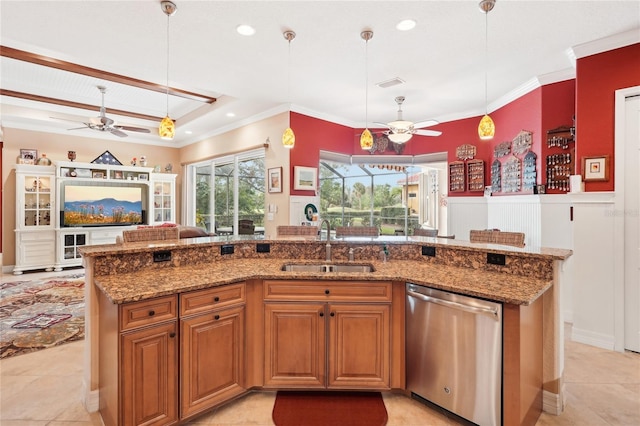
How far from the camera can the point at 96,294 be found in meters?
2.15

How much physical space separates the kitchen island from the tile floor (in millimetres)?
122

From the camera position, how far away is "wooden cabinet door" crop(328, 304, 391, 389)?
89.2 inches

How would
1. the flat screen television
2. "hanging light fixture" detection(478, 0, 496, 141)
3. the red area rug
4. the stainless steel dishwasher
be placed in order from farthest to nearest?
the flat screen television → "hanging light fixture" detection(478, 0, 496, 141) → the red area rug → the stainless steel dishwasher

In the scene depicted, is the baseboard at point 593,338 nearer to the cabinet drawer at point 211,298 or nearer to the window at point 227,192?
the cabinet drawer at point 211,298

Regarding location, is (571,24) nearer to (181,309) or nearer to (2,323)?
(181,309)

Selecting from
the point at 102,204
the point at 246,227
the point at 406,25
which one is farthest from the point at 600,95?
the point at 102,204

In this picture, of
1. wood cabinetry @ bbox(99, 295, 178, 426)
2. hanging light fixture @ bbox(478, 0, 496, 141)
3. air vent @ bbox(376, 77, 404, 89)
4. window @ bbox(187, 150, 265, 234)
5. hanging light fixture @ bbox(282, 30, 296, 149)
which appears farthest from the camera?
→ window @ bbox(187, 150, 265, 234)

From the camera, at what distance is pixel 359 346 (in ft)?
7.47

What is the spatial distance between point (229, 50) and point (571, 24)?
135 inches

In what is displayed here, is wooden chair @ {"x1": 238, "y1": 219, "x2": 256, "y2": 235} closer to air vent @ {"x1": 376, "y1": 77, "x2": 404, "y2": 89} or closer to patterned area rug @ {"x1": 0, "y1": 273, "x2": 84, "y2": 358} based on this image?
patterned area rug @ {"x1": 0, "y1": 273, "x2": 84, "y2": 358}

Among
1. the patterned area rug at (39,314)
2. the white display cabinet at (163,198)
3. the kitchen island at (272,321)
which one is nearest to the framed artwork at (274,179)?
the kitchen island at (272,321)

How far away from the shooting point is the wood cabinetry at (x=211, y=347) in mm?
1982

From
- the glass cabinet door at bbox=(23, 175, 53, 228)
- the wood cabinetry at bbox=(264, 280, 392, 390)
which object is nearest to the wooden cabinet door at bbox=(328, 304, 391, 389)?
the wood cabinetry at bbox=(264, 280, 392, 390)

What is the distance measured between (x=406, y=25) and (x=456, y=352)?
9.36 ft
